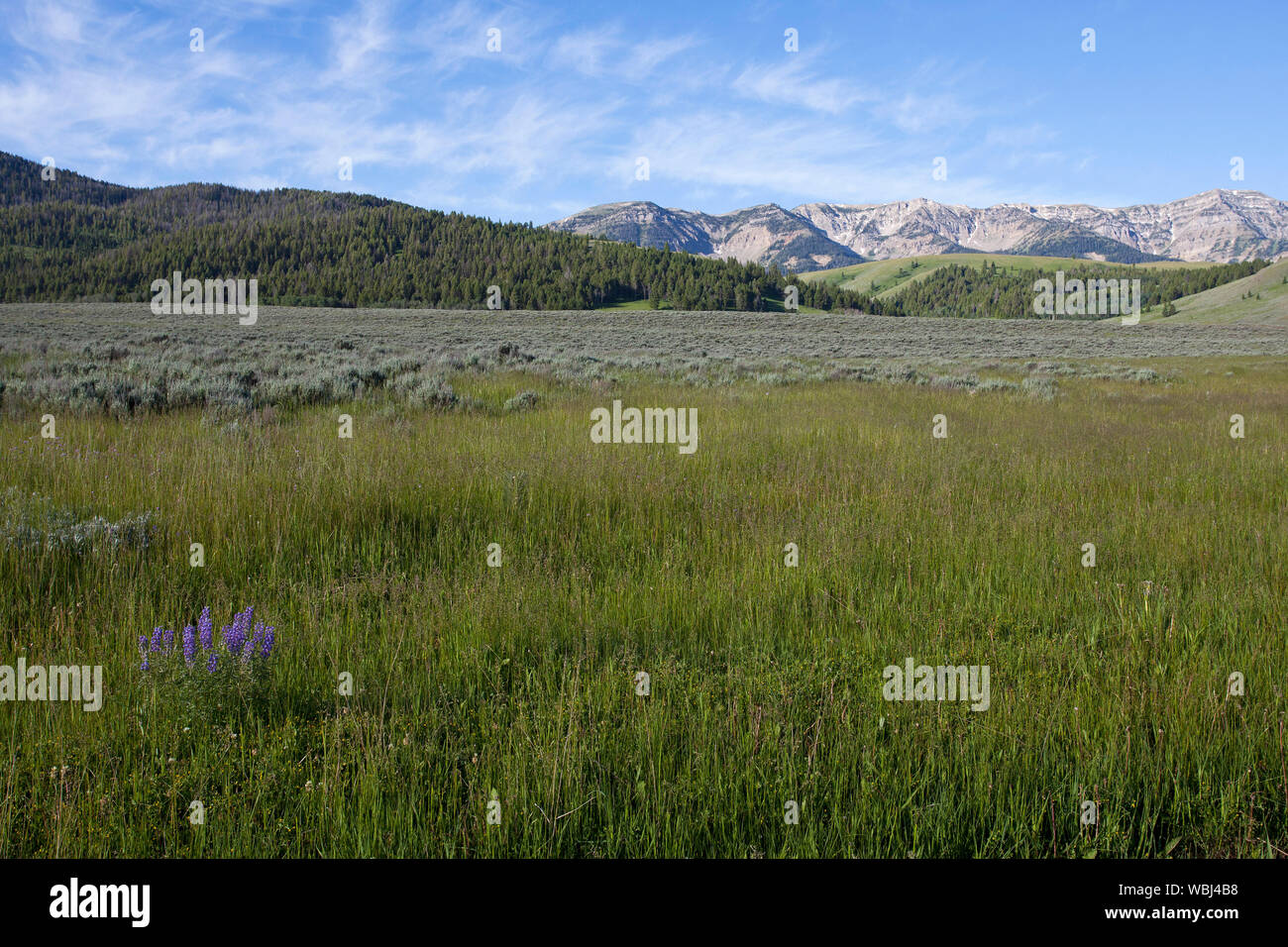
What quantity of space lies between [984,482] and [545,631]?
556 cm

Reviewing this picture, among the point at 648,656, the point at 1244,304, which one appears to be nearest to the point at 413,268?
the point at 1244,304

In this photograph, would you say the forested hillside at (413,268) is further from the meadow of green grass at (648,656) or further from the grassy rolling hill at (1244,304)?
the meadow of green grass at (648,656)

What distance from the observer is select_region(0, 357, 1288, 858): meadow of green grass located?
7.02 feet

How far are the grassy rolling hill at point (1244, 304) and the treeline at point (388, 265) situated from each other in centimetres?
5854

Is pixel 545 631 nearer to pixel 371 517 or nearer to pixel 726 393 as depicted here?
pixel 371 517

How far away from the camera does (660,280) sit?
13438 cm

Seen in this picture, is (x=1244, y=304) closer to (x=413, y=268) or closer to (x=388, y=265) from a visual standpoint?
(x=413, y=268)

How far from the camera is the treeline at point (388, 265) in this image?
124438mm

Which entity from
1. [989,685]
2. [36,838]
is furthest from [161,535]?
[989,685]

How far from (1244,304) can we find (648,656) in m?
136

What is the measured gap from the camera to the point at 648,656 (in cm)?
320

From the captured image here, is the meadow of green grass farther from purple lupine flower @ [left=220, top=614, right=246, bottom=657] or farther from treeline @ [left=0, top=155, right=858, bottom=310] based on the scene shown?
treeline @ [left=0, top=155, right=858, bottom=310]

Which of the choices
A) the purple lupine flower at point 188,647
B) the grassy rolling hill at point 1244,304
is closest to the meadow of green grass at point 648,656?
the purple lupine flower at point 188,647

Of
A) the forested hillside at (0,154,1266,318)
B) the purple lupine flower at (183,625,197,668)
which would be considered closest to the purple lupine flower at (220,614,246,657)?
the purple lupine flower at (183,625,197,668)
